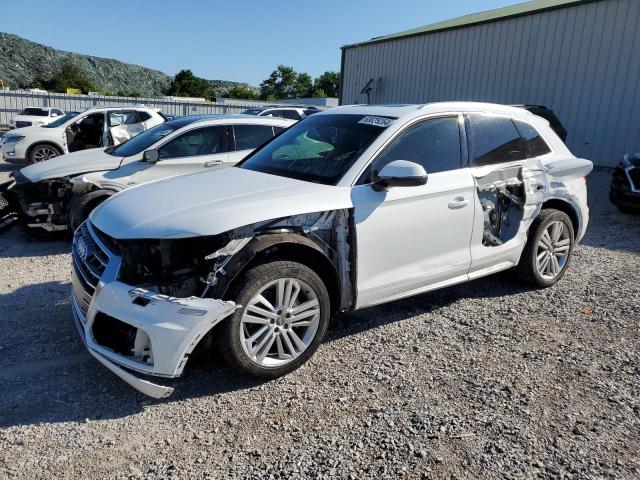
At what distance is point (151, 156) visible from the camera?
606cm

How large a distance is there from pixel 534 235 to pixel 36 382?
413cm

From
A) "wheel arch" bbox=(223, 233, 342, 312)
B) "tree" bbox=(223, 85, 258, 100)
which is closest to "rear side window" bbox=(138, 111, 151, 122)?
"wheel arch" bbox=(223, 233, 342, 312)

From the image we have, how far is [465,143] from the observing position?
398 centimetres

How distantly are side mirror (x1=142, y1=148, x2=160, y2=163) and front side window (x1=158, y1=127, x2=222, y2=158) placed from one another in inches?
6.7

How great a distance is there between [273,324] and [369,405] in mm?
751

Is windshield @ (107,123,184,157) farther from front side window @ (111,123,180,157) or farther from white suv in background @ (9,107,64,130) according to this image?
white suv in background @ (9,107,64,130)

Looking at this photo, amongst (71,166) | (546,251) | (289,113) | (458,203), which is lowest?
(546,251)

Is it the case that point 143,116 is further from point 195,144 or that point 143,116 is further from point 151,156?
point 151,156

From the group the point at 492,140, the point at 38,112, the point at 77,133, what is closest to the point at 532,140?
the point at 492,140

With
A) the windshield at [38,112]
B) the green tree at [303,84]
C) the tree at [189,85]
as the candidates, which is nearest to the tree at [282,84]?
the green tree at [303,84]

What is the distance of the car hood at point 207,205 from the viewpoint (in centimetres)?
286

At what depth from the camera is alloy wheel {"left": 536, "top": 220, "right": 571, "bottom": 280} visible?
15.3 feet

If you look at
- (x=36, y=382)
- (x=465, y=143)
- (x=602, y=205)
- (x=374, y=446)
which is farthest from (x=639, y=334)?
(x=602, y=205)

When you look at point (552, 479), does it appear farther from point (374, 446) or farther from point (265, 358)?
point (265, 358)
